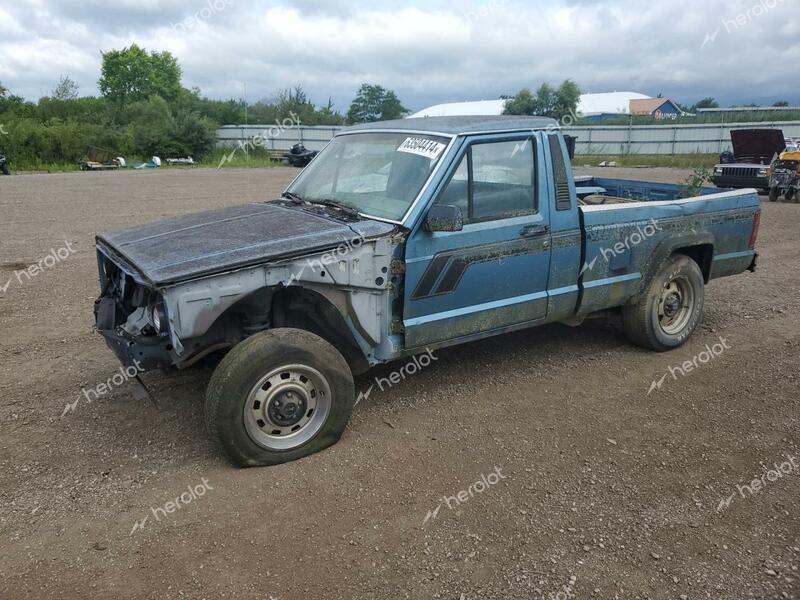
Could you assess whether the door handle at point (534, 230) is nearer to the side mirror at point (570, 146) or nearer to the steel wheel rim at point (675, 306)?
the side mirror at point (570, 146)

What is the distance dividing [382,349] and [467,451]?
2.79 ft

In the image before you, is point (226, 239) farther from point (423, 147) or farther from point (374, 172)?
point (423, 147)

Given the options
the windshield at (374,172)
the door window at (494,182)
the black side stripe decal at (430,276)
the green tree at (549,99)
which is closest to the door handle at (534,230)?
the door window at (494,182)

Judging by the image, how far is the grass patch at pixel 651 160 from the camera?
32.1m

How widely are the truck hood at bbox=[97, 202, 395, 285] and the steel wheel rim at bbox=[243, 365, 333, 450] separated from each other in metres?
0.70

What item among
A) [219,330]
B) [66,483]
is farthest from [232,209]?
[66,483]

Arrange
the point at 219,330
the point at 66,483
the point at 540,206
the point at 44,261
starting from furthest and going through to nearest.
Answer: the point at 44,261 → the point at 540,206 → the point at 219,330 → the point at 66,483

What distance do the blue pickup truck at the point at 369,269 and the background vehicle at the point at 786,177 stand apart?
47.4 feet

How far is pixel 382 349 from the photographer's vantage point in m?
4.14

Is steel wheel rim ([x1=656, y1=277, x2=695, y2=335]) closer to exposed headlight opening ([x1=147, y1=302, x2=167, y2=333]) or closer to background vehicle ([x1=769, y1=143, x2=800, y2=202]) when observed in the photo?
exposed headlight opening ([x1=147, y1=302, x2=167, y2=333])

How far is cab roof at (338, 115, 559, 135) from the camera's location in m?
4.41

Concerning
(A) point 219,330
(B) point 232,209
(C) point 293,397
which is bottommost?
(C) point 293,397

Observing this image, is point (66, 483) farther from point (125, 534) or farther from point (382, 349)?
point (382, 349)

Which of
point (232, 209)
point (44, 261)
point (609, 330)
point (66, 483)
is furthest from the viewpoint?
point (44, 261)
